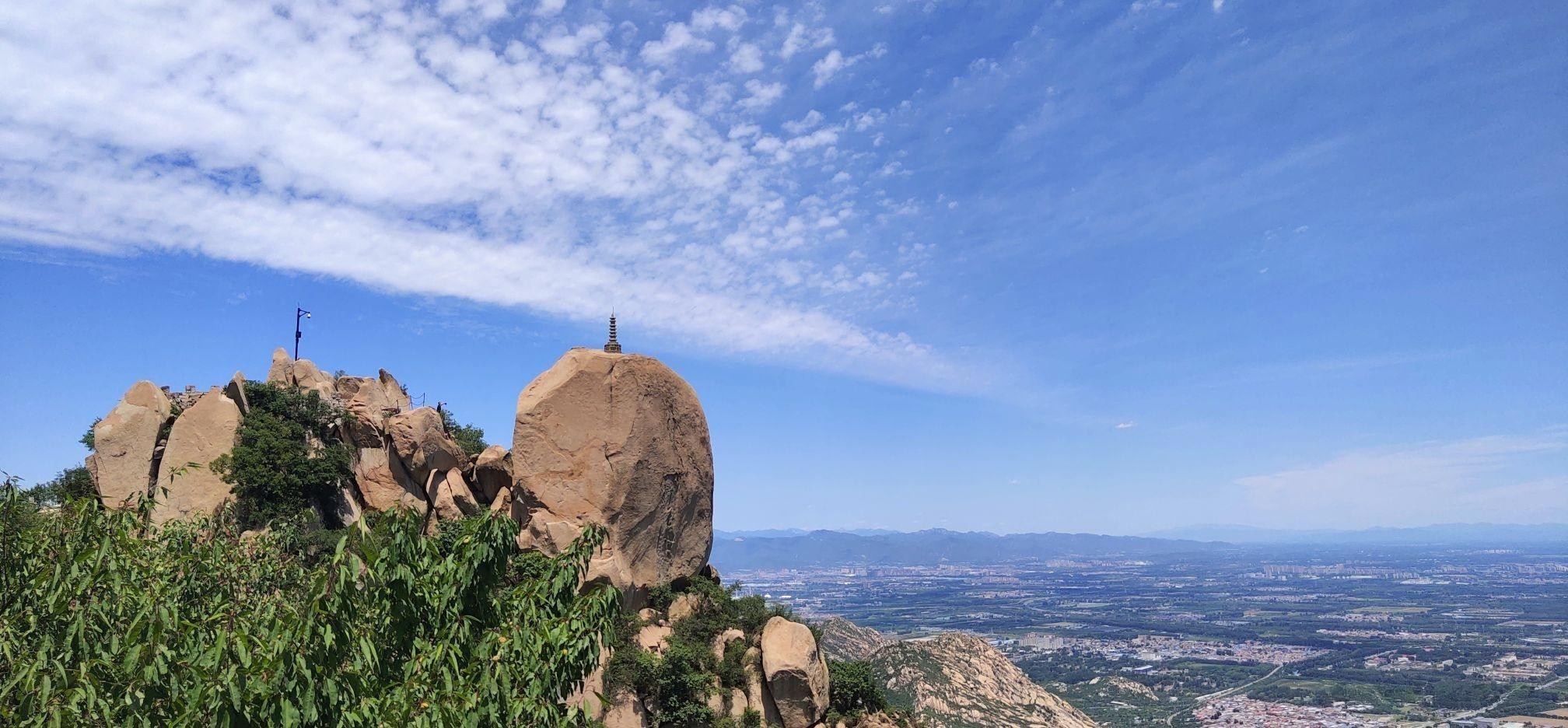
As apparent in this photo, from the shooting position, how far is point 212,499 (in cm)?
3047

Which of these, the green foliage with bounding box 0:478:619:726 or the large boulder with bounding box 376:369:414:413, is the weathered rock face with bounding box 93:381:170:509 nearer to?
the large boulder with bounding box 376:369:414:413

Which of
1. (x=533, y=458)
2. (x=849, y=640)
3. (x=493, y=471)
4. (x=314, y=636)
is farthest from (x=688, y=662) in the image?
(x=849, y=640)

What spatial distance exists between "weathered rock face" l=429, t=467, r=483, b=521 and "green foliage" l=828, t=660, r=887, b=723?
14.4 meters

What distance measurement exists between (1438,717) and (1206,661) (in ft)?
181

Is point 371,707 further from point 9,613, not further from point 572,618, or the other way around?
point 9,613

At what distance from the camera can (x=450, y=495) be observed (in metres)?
31.7

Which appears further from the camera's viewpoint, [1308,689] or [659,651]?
[1308,689]

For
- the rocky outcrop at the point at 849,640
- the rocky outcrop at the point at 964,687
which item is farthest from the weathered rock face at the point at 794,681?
the rocky outcrop at the point at 849,640

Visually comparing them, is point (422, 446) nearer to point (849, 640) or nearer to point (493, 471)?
point (493, 471)

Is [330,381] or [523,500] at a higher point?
[330,381]

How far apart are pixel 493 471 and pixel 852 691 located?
15428mm

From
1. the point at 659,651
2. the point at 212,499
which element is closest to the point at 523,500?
the point at 659,651

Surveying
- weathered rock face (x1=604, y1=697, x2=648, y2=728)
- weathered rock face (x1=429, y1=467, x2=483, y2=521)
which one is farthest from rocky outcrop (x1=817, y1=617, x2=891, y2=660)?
weathered rock face (x1=604, y1=697, x2=648, y2=728)

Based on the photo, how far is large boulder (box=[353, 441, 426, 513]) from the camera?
32344mm
